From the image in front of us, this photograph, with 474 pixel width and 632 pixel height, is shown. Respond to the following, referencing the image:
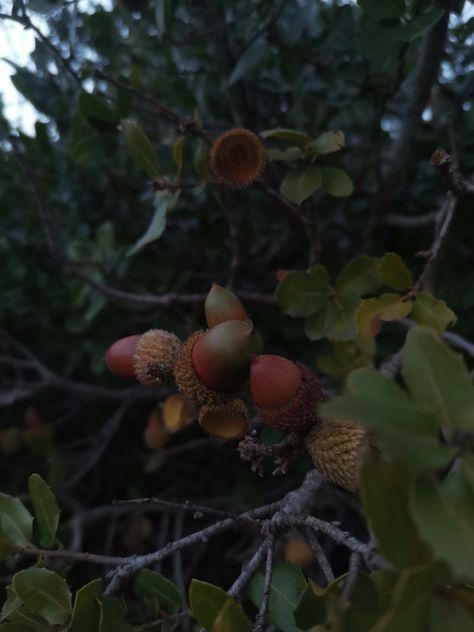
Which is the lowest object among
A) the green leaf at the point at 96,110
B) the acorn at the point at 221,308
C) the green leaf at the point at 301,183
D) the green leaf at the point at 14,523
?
the green leaf at the point at 14,523

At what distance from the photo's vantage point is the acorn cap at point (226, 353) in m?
0.76

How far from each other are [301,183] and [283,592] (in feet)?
1.99

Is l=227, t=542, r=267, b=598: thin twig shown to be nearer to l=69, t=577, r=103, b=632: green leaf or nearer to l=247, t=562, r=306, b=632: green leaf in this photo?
l=247, t=562, r=306, b=632: green leaf

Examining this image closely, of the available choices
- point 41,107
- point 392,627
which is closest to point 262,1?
point 41,107

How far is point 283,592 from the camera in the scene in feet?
2.44

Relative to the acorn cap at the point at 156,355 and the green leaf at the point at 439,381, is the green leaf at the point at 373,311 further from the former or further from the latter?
the green leaf at the point at 439,381

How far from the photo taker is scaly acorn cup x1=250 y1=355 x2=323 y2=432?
0.74 meters

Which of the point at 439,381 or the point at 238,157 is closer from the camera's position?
the point at 439,381

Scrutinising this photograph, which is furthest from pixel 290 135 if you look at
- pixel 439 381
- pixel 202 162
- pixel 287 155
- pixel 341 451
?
pixel 439 381

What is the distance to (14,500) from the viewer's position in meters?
0.86

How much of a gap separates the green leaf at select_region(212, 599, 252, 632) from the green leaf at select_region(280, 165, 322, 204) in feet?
1.99

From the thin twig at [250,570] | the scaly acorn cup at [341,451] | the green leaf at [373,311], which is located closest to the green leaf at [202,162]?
the green leaf at [373,311]

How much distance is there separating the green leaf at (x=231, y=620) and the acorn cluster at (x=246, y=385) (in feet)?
0.61

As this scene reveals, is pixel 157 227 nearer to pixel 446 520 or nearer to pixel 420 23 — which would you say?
pixel 420 23
